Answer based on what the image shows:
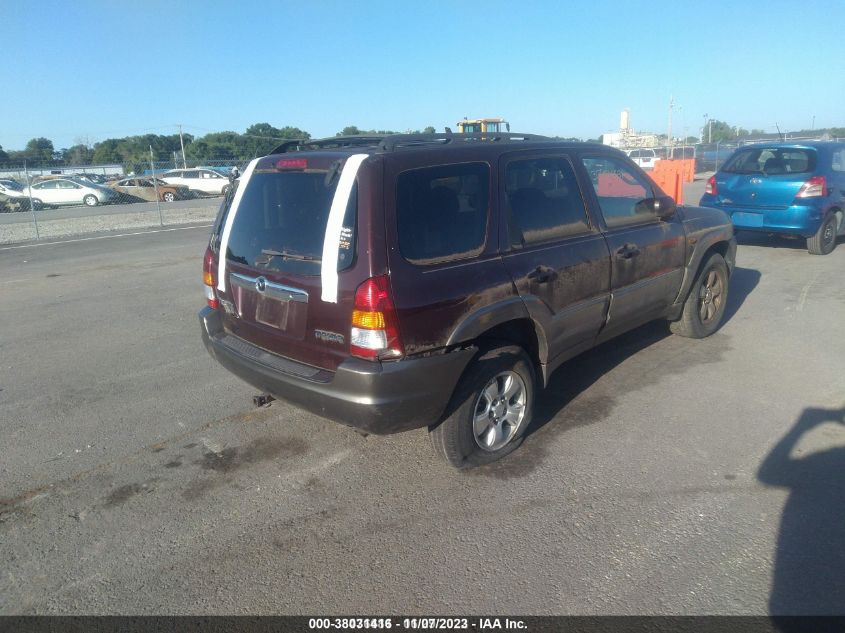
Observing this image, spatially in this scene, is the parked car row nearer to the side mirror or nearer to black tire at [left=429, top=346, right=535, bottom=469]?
the side mirror

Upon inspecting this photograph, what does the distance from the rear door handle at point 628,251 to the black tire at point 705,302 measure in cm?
129

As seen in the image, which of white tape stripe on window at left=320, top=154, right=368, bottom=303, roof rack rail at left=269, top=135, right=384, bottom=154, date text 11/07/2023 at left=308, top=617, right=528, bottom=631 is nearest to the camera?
date text 11/07/2023 at left=308, top=617, right=528, bottom=631

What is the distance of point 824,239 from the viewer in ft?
31.4

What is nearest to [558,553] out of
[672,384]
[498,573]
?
[498,573]

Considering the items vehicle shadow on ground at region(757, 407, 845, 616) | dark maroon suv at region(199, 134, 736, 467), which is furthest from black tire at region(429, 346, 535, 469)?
vehicle shadow on ground at region(757, 407, 845, 616)

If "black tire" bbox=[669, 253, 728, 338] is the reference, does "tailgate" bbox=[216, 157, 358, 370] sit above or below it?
above

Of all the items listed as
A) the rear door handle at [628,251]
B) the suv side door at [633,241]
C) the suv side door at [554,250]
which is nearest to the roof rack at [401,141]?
the suv side door at [554,250]

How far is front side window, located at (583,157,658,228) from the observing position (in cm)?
446

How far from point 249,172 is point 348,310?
1.39 m

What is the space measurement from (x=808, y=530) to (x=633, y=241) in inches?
87.7

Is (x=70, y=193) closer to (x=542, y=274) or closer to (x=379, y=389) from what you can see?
(x=542, y=274)

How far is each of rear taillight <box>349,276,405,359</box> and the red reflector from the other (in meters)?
0.90

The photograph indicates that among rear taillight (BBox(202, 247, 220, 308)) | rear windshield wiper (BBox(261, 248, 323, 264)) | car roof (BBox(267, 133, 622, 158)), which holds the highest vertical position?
car roof (BBox(267, 133, 622, 158))

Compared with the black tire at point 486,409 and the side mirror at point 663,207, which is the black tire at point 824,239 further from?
the black tire at point 486,409
